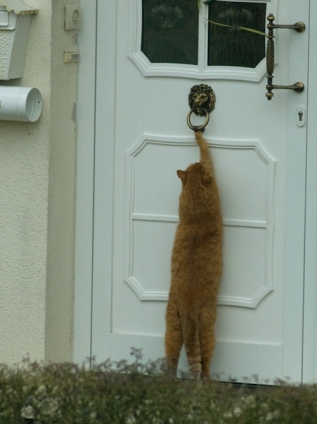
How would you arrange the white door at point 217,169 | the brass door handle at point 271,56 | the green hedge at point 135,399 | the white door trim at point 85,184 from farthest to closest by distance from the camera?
the white door trim at point 85,184, the white door at point 217,169, the brass door handle at point 271,56, the green hedge at point 135,399

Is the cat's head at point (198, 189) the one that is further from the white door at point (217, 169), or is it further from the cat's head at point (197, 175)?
the white door at point (217, 169)

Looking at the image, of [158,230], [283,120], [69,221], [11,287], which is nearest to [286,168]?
[283,120]

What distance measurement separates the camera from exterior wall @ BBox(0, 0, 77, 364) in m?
5.19

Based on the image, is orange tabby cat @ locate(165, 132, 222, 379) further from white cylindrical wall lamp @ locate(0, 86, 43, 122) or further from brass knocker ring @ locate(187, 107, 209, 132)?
white cylindrical wall lamp @ locate(0, 86, 43, 122)

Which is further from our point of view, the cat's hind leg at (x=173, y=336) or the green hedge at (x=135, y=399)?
the cat's hind leg at (x=173, y=336)

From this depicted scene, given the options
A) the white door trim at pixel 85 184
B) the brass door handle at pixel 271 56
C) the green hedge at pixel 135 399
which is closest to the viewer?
the green hedge at pixel 135 399

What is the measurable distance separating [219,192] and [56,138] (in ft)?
2.64

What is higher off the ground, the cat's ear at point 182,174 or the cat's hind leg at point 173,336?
the cat's ear at point 182,174

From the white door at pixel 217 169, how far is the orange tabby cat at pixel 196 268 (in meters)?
0.14

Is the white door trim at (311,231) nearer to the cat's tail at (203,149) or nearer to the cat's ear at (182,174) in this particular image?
the cat's tail at (203,149)

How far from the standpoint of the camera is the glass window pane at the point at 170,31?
5.24 m

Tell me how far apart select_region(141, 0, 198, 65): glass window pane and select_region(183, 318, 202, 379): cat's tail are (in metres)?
1.22

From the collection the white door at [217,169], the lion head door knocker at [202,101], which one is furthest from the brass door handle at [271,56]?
the lion head door knocker at [202,101]

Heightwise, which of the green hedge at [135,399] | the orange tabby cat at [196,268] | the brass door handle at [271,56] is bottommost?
the green hedge at [135,399]
